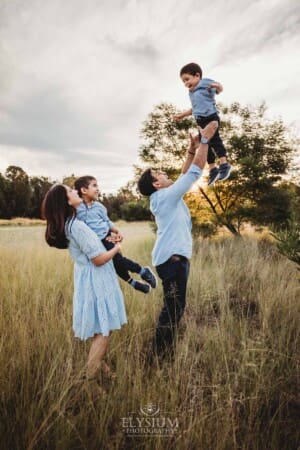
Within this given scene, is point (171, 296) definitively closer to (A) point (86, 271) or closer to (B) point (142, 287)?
(B) point (142, 287)

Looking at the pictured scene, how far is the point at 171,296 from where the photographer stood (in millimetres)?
2705

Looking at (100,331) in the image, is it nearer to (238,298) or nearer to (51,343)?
(51,343)

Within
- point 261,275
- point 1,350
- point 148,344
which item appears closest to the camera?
point 1,350

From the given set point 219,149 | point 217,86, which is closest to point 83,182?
point 219,149

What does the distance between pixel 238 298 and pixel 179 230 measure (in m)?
2.63

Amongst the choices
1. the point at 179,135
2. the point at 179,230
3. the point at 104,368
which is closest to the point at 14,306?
the point at 104,368

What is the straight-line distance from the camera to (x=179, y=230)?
2.70m

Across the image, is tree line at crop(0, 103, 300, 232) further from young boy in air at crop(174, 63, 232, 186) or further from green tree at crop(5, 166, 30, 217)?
green tree at crop(5, 166, 30, 217)

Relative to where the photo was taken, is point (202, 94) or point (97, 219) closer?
point (202, 94)

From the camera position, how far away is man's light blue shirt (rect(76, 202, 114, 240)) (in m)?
2.73

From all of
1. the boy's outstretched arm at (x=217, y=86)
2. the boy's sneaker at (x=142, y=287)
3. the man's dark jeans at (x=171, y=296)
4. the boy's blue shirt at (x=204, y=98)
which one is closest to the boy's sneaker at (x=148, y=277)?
the boy's sneaker at (x=142, y=287)

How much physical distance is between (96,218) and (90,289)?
0.84 meters

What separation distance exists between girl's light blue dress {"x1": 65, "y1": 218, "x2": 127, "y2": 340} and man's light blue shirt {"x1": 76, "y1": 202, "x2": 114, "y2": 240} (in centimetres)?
40

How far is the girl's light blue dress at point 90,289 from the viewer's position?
229cm
